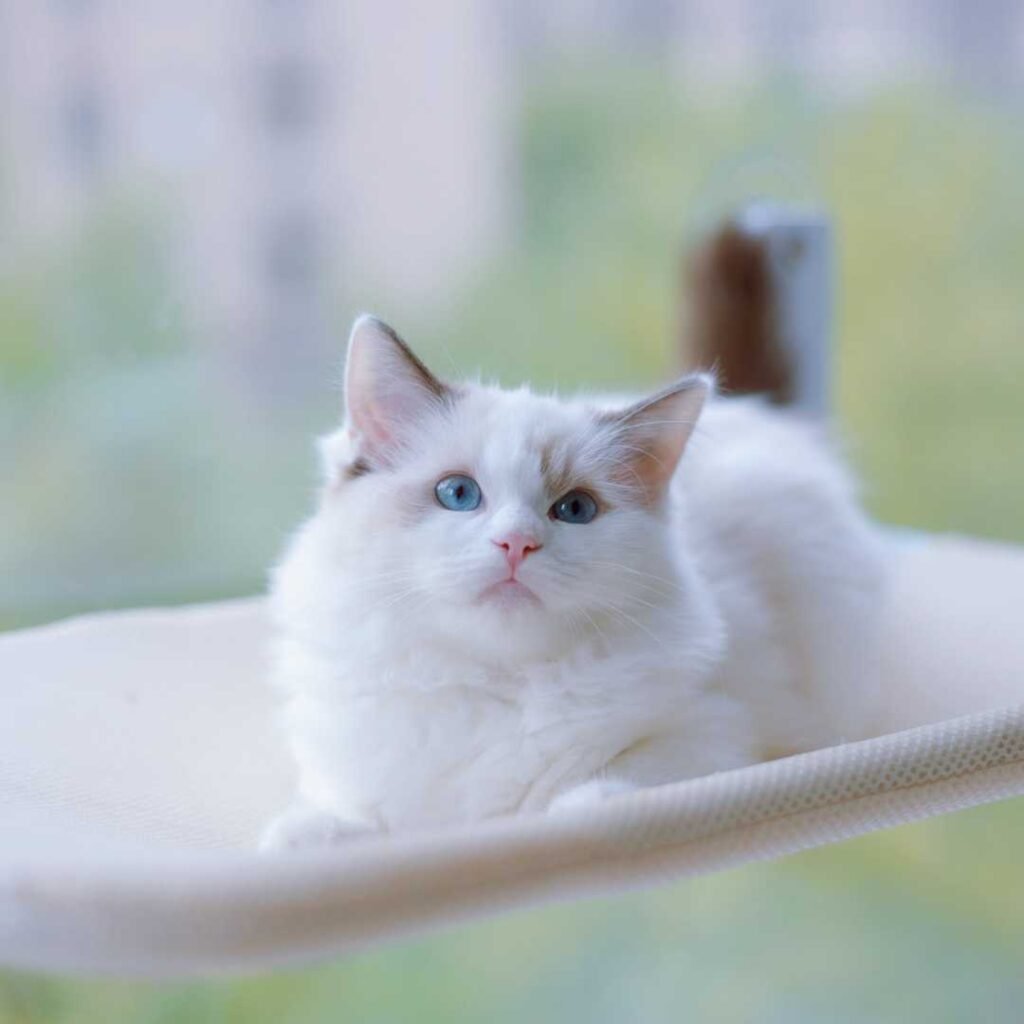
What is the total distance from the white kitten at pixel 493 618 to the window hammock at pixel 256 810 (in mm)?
147

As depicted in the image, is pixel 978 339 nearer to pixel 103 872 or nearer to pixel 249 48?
pixel 249 48

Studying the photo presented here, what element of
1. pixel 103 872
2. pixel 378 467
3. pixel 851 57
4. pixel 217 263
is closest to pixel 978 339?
pixel 851 57

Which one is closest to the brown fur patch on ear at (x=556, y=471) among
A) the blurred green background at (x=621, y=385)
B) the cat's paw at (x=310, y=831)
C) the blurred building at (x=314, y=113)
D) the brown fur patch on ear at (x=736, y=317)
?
the cat's paw at (x=310, y=831)

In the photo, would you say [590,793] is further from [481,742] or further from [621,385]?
[621,385]

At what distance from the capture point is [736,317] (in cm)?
230

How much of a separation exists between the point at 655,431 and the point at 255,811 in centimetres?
62

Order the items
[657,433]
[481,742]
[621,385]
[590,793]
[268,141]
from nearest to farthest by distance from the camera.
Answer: [590,793]
[481,742]
[657,433]
[268,141]
[621,385]

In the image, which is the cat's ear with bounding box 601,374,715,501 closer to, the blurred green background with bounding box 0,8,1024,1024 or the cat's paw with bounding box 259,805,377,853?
the cat's paw with bounding box 259,805,377,853

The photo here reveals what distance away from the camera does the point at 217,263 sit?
2.89 m

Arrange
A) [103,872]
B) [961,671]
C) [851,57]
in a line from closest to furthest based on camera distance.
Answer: [103,872]
[961,671]
[851,57]

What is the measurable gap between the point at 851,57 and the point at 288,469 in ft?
5.68

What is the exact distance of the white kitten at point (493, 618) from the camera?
4.21 ft

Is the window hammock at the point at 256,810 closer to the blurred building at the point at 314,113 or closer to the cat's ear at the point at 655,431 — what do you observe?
the cat's ear at the point at 655,431

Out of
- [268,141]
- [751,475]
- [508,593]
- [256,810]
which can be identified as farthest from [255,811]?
[268,141]
